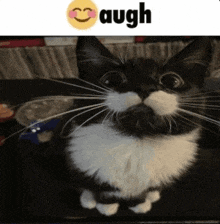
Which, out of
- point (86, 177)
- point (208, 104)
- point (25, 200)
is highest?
point (208, 104)

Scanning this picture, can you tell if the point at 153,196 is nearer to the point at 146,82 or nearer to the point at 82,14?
the point at 146,82

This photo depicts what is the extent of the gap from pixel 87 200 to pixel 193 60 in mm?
648

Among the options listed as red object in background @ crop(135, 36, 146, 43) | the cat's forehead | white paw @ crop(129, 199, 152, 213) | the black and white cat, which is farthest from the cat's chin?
white paw @ crop(129, 199, 152, 213)

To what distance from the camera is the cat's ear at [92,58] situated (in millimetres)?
520

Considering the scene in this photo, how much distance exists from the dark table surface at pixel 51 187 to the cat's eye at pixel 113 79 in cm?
12

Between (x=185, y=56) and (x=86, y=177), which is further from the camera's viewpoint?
(x=86, y=177)

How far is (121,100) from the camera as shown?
51cm

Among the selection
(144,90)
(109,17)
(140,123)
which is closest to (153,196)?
(140,123)

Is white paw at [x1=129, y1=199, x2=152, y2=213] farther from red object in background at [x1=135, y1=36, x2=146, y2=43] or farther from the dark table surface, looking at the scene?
red object in background at [x1=135, y1=36, x2=146, y2=43]

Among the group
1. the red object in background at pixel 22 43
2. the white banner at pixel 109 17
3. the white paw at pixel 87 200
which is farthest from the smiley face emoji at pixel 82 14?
the white paw at pixel 87 200

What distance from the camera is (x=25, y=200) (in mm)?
670

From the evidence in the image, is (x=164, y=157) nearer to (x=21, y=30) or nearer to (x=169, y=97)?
(x=169, y=97)

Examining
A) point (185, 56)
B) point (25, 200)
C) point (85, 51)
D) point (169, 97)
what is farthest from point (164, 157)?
point (25, 200)

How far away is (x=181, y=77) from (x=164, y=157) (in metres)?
0.28
